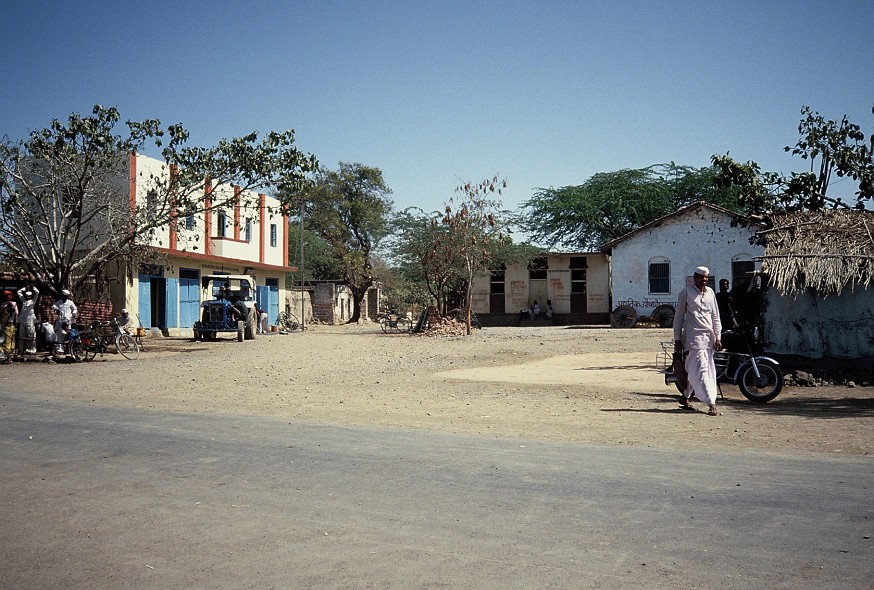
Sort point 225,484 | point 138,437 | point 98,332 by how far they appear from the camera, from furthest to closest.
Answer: point 98,332 < point 138,437 < point 225,484

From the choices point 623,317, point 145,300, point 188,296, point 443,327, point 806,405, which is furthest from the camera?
point 623,317

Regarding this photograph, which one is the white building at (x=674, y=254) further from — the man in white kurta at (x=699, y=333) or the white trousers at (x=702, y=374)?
the white trousers at (x=702, y=374)

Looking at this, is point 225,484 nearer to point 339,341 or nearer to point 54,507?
point 54,507

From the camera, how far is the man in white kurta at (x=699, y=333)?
1006 centimetres

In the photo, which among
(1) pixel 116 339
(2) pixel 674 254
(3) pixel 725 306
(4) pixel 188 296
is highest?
(2) pixel 674 254

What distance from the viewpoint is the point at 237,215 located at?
37188 mm

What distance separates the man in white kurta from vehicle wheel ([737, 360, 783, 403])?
147 centimetres

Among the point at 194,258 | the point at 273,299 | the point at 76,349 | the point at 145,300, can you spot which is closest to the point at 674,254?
the point at 273,299

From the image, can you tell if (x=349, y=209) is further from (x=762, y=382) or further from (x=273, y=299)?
(x=762, y=382)

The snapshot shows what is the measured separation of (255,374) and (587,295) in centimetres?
3172

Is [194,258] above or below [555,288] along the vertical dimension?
above

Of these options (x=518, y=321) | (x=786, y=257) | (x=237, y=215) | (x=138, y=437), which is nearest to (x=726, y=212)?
(x=518, y=321)

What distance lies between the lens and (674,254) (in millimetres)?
39750

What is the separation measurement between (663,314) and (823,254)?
25769mm
